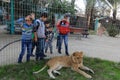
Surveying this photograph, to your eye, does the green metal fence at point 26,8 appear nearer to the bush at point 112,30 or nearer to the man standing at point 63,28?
the man standing at point 63,28

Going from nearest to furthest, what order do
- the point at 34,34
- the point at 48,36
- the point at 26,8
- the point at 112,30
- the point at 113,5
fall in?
the point at 34,34, the point at 26,8, the point at 48,36, the point at 112,30, the point at 113,5

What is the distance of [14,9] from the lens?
786 centimetres

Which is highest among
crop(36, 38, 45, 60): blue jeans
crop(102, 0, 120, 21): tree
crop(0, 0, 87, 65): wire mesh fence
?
crop(102, 0, 120, 21): tree

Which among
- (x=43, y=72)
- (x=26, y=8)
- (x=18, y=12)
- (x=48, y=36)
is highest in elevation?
(x=26, y=8)

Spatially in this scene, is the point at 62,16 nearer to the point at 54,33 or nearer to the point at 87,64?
the point at 54,33

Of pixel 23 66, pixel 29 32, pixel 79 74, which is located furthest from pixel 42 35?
pixel 79 74

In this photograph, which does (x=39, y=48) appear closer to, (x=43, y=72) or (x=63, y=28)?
(x=43, y=72)

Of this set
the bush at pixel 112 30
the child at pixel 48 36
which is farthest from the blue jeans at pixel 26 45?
the bush at pixel 112 30

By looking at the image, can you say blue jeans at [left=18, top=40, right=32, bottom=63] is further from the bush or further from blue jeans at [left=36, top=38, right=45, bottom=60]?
the bush

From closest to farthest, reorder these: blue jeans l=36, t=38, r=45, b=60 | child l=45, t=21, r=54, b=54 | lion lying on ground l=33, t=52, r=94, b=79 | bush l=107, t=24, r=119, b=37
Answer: lion lying on ground l=33, t=52, r=94, b=79
blue jeans l=36, t=38, r=45, b=60
child l=45, t=21, r=54, b=54
bush l=107, t=24, r=119, b=37

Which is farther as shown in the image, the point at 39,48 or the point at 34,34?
the point at 39,48

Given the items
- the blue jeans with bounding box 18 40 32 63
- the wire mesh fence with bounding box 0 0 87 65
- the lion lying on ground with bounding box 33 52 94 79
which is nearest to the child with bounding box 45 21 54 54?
the wire mesh fence with bounding box 0 0 87 65

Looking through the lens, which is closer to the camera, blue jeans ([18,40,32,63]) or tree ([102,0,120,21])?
blue jeans ([18,40,32,63])

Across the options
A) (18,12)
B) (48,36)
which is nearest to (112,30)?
(48,36)
